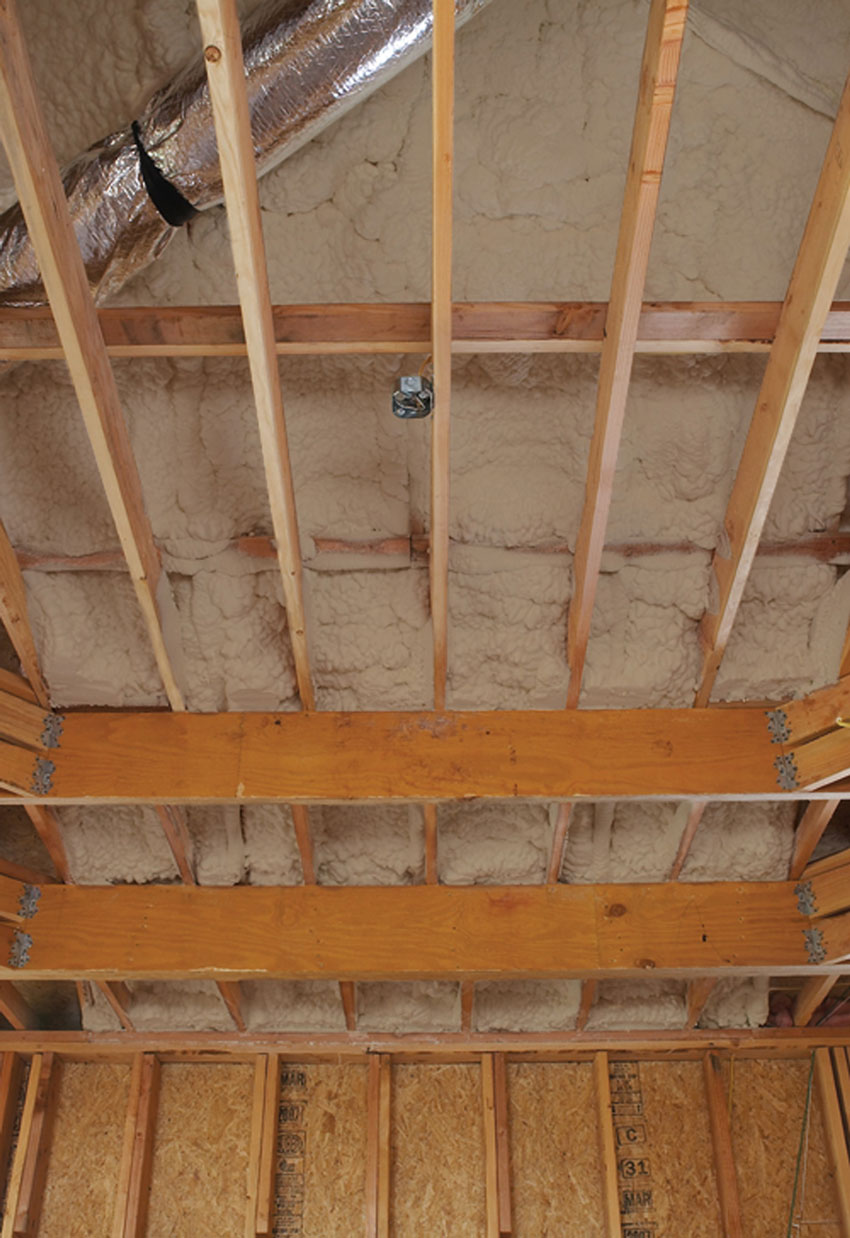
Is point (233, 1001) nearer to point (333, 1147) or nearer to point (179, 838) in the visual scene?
point (333, 1147)

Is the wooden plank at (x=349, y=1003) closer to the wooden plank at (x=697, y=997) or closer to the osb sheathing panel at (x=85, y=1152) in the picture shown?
the osb sheathing panel at (x=85, y=1152)

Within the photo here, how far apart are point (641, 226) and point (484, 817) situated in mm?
2404

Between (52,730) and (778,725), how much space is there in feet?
7.77

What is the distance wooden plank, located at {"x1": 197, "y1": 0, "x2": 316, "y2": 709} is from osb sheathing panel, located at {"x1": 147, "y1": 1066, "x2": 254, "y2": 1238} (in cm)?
247

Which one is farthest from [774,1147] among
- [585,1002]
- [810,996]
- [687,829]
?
[687,829]

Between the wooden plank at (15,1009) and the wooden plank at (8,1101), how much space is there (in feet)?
0.47

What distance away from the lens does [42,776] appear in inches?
142

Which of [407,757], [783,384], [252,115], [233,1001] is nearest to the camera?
[252,115]

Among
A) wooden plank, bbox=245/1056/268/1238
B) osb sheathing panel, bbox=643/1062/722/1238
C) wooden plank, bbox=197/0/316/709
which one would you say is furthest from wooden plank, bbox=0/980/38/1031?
osb sheathing panel, bbox=643/1062/722/1238

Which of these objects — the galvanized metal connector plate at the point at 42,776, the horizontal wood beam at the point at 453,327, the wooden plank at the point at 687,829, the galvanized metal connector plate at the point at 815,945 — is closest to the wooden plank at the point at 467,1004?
the wooden plank at the point at 687,829

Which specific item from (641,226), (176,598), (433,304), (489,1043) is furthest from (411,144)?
(489,1043)

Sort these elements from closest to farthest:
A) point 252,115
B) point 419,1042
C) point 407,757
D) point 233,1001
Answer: point 252,115, point 407,757, point 233,1001, point 419,1042

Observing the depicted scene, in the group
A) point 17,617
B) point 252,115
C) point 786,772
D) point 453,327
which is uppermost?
point 252,115

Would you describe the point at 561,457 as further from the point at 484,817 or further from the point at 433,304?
the point at 484,817
